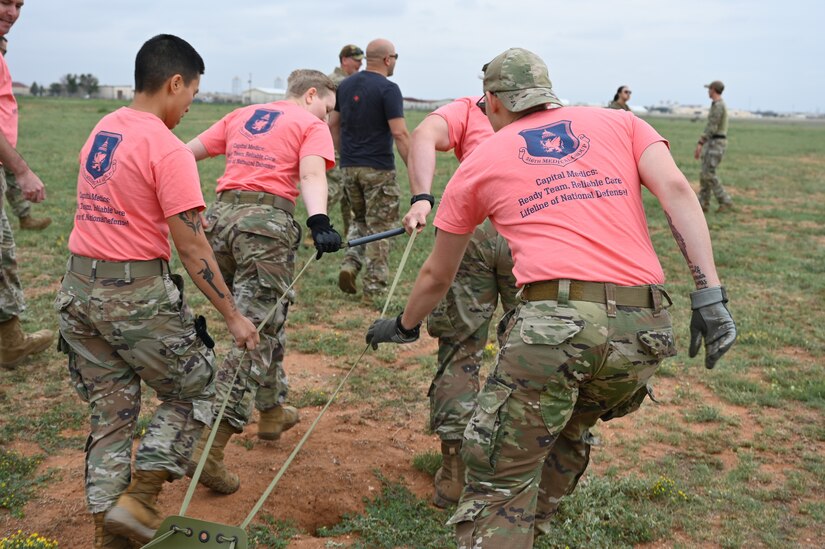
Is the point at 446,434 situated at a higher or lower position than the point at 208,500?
higher

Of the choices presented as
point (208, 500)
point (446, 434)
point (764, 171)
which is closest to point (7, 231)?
point (208, 500)

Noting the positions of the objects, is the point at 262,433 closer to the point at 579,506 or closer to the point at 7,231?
the point at 579,506

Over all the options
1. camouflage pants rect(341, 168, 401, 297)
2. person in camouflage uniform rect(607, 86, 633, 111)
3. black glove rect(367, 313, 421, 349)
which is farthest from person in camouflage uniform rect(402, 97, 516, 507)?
person in camouflage uniform rect(607, 86, 633, 111)

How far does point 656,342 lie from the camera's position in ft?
9.19

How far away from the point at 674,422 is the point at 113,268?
158 inches

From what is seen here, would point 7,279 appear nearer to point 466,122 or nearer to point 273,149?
point 273,149

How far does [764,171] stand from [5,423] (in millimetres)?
22160

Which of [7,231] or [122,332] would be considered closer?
[122,332]

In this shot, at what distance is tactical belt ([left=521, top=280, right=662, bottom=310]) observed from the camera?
2.78 metres

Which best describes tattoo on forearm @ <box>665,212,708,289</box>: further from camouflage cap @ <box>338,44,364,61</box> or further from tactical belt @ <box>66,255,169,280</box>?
camouflage cap @ <box>338,44,364,61</box>

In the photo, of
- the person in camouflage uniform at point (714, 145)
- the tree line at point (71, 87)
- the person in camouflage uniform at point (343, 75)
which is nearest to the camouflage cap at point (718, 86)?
the person in camouflage uniform at point (714, 145)

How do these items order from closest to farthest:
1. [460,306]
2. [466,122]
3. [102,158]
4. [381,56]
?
1. [102,158]
2. [460,306]
3. [466,122]
4. [381,56]

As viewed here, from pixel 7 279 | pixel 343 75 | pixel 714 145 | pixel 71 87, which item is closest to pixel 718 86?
pixel 714 145

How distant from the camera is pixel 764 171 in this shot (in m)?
22.5
